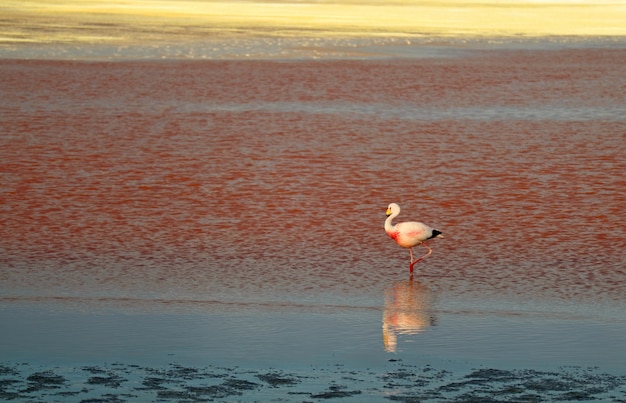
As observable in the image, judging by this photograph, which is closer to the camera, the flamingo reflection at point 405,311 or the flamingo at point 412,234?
the flamingo reflection at point 405,311

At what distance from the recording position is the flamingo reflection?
916 cm

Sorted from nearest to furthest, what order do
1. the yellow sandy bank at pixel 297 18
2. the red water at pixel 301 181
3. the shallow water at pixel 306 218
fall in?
1. the shallow water at pixel 306 218
2. the red water at pixel 301 181
3. the yellow sandy bank at pixel 297 18

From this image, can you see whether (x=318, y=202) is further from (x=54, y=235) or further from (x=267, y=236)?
(x=54, y=235)

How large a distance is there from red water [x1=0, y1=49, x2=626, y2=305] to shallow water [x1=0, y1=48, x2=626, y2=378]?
0.16ft

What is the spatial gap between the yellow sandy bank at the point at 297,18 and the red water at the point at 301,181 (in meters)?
9.60

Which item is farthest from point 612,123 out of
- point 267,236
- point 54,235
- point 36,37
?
point 36,37

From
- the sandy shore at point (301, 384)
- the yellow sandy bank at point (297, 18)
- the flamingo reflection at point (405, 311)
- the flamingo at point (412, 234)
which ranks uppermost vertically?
the yellow sandy bank at point (297, 18)

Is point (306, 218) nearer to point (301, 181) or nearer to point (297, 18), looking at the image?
point (301, 181)

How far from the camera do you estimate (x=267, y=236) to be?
12961 millimetres

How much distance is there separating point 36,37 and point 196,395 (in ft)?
94.2

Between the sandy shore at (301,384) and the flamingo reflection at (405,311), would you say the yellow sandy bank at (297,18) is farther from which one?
the sandy shore at (301,384)

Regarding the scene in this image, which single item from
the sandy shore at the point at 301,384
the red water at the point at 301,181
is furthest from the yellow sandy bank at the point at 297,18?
the sandy shore at the point at 301,384

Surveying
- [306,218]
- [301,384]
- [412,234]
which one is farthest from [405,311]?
[306,218]

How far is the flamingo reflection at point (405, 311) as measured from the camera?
30.1 ft
